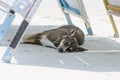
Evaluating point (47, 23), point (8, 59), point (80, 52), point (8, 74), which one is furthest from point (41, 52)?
point (47, 23)

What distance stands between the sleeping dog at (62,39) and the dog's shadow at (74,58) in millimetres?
141

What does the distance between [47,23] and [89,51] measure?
3103mm

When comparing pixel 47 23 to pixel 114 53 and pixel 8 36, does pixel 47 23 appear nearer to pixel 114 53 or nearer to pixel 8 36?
pixel 8 36

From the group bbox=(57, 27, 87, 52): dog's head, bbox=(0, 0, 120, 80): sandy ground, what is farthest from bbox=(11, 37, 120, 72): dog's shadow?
bbox=(57, 27, 87, 52): dog's head

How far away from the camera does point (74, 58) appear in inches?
214

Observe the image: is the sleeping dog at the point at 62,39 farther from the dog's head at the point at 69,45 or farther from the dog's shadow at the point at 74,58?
the dog's shadow at the point at 74,58

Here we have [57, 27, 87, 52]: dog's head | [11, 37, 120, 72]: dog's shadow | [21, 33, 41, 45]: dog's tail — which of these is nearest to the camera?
Answer: [11, 37, 120, 72]: dog's shadow

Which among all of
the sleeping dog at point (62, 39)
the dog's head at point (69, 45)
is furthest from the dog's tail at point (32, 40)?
the dog's head at point (69, 45)

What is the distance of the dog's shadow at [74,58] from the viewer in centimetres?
492

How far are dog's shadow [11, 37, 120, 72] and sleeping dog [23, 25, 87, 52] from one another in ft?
Answer: 0.46

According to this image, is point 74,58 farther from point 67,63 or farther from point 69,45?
point 69,45

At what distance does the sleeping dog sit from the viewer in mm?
6070

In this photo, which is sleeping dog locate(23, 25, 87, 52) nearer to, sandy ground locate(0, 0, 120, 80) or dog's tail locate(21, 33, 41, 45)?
dog's tail locate(21, 33, 41, 45)

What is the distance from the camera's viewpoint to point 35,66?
4.78m
